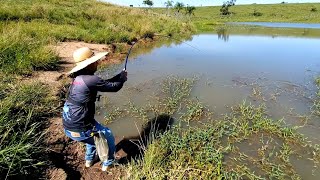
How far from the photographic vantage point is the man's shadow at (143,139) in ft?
14.6

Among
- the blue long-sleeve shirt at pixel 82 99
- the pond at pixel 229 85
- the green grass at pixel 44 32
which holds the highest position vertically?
the green grass at pixel 44 32

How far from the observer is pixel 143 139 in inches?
201

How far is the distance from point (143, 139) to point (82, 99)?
6.27 feet

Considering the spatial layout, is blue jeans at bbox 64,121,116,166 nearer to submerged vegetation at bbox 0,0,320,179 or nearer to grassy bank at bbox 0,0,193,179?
submerged vegetation at bbox 0,0,320,179

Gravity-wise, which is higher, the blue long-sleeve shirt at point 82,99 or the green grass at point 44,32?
the green grass at point 44,32

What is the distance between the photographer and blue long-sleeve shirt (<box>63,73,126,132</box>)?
11.3ft

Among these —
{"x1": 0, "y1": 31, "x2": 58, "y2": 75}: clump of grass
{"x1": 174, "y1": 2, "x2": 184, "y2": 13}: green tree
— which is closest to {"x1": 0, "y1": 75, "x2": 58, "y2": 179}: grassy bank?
{"x1": 0, "y1": 31, "x2": 58, "y2": 75}: clump of grass

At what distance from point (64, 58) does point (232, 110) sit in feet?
20.1

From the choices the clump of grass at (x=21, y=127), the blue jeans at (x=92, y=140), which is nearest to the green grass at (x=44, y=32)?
the clump of grass at (x=21, y=127)

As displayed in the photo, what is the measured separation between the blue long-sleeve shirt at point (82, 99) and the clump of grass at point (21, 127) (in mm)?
583

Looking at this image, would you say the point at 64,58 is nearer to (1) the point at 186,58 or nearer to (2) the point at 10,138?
(1) the point at 186,58

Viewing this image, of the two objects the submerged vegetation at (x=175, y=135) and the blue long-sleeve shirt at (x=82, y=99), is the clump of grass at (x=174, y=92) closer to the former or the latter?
the submerged vegetation at (x=175, y=135)

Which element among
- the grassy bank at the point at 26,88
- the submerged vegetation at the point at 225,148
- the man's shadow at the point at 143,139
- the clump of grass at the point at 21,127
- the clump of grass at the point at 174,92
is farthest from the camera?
the clump of grass at the point at 174,92

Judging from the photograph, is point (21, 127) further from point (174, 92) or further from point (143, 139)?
point (174, 92)
